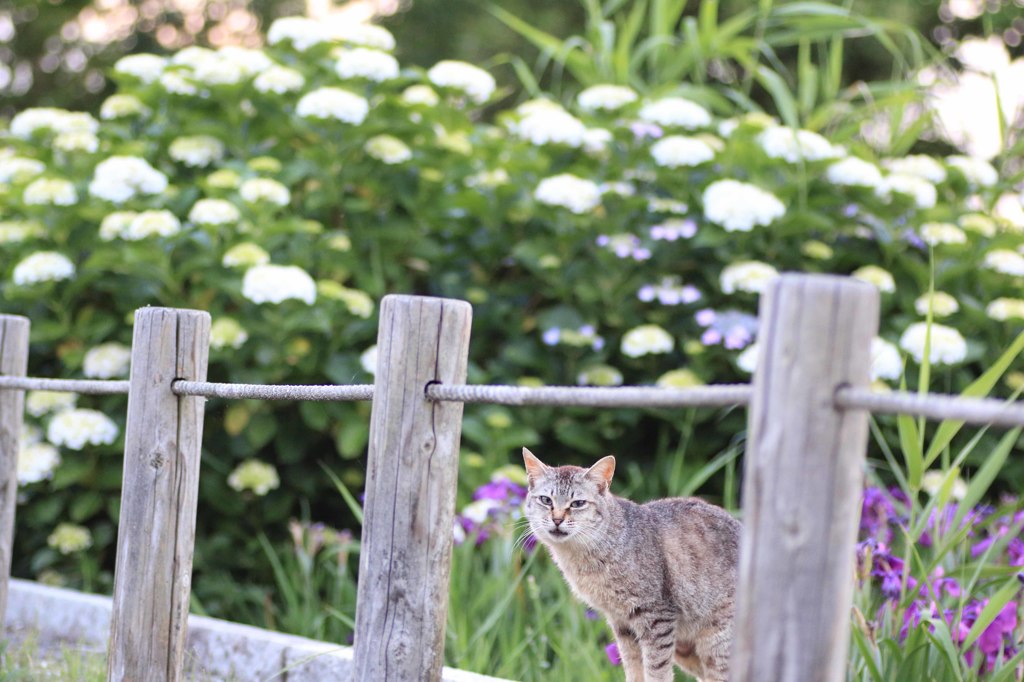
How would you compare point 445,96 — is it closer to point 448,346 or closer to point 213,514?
point 213,514

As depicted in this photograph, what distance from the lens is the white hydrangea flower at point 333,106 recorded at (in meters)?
4.65

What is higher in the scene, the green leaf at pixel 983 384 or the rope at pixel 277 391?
the green leaf at pixel 983 384

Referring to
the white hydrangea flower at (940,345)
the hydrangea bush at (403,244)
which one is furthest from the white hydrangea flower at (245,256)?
the white hydrangea flower at (940,345)

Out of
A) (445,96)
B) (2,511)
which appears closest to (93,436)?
(2,511)

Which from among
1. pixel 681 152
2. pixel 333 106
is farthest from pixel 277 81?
pixel 681 152

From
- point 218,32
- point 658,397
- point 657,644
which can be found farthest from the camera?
point 218,32

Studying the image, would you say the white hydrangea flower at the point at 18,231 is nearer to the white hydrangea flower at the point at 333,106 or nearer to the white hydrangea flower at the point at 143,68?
the white hydrangea flower at the point at 143,68

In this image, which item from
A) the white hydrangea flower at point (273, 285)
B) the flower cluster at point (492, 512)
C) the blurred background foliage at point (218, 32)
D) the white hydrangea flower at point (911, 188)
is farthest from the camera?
the blurred background foliage at point (218, 32)

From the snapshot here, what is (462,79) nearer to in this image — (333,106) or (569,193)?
(333,106)

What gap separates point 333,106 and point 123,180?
36.6 inches

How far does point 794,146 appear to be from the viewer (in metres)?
4.92

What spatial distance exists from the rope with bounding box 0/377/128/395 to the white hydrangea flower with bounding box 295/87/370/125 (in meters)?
1.76

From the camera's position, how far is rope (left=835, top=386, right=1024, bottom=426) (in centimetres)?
141

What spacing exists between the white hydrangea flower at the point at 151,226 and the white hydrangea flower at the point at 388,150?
96 centimetres
